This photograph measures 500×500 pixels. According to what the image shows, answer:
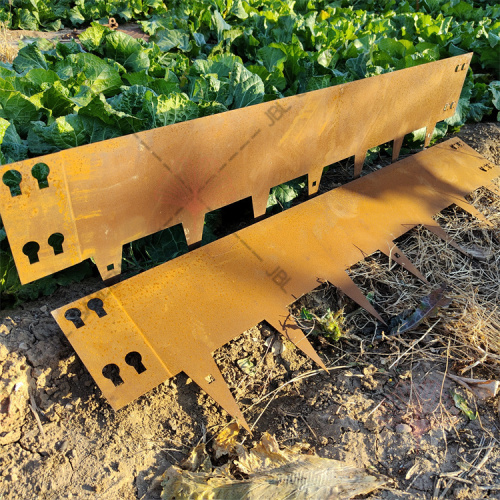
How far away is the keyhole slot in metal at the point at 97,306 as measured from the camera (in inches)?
79.3

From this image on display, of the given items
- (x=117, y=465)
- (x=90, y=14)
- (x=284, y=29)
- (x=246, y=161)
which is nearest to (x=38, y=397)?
(x=117, y=465)

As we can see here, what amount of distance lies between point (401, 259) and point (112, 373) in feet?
5.74

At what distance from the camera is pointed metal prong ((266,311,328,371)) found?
226cm

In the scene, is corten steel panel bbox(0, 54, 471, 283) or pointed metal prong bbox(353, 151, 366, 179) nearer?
corten steel panel bbox(0, 54, 471, 283)

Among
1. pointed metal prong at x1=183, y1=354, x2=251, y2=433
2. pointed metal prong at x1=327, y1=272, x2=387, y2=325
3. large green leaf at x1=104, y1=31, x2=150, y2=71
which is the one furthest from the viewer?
large green leaf at x1=104, y1=31, x2=150, y2=71

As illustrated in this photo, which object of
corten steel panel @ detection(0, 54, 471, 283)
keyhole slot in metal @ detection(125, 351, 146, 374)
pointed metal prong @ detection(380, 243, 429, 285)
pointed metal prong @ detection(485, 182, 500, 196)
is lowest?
pointed metal prong @ detection(485, 182, 500, 196)

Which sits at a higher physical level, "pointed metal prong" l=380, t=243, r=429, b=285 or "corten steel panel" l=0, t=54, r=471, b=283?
"corten steel panel" l=0, t=54, r=471, b=283

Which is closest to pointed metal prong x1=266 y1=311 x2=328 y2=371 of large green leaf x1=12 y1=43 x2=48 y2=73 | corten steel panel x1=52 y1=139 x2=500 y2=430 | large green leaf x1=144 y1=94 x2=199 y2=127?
corten steel panel x1=52 y1=139 x2=500 y2=430

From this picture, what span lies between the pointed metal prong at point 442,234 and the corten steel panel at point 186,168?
0.61 metres

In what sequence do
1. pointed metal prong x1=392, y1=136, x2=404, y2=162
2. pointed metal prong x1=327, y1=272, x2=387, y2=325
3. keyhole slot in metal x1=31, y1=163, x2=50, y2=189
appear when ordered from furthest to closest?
pointed metal prong x1=392, y1=136, x2=404, y2=162, pointed metal prong x1=327, y1=272, x2=387, y2=325, keyhole slot in metal x1=31, y1=163, x2=50, y2=189

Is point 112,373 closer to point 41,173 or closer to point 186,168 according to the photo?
point 41,173

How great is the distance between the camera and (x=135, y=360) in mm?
2049

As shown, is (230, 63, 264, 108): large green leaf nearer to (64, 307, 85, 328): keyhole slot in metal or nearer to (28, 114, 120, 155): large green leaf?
(28, 114, 120, 155): large green leaf

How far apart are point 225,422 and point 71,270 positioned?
1066 mm
